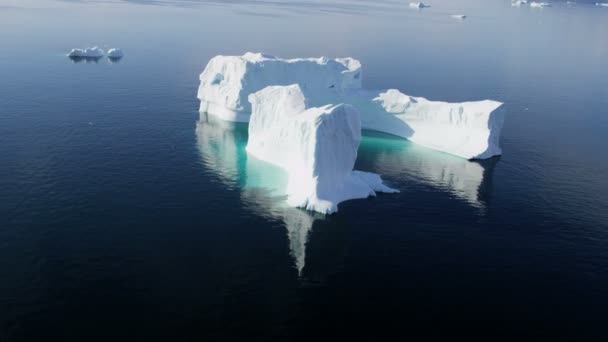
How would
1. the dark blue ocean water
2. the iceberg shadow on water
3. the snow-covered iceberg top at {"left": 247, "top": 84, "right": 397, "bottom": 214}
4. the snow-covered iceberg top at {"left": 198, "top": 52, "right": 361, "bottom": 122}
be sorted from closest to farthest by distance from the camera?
1. the dark blue ocean water
2. the iceberg shadow on water
3. the snow-covered iceberg top at {"left": 247, "top": 84, "right": 397, "bottom": 214}
4. the snow-covered iceberg top at {"left": 198, "top": 52, "right": 361, "bottom": 122}

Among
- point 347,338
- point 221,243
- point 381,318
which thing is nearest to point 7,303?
point 221,243

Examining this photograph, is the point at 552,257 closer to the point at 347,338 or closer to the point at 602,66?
the point at 347,338

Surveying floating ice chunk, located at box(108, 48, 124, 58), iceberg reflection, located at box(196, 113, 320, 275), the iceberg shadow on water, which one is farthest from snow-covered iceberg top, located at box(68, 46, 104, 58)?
the iceberg shadow on water

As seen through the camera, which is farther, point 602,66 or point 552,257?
point 602,66

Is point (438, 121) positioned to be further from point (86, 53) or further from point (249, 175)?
point (86, 53)

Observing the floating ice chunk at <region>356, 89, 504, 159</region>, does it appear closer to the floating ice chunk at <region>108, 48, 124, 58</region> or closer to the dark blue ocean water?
the dark blue ocean water

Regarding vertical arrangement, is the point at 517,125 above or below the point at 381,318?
above

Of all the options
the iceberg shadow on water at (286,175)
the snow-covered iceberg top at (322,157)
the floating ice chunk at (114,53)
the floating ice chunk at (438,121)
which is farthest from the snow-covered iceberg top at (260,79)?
the floating ice chunk at (114,53)
